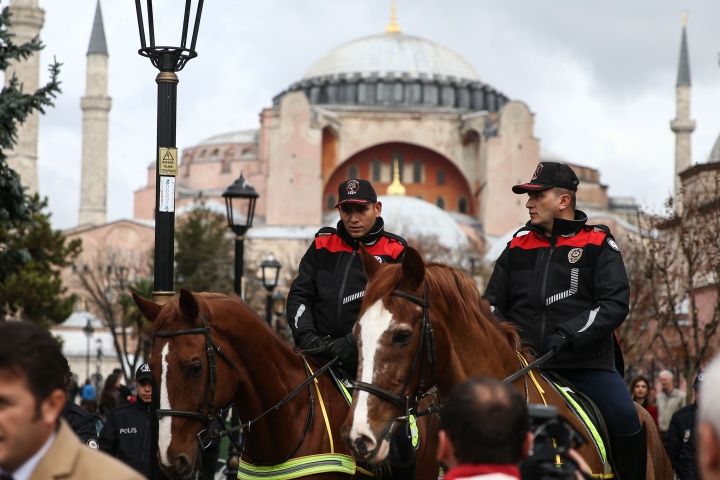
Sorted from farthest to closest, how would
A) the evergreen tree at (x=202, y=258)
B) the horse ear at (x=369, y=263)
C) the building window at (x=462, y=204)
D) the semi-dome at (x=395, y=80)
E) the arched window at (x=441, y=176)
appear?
the semi-dome at (x=395, y=80) < the arched window at (x=441, y=176) < the building window at (x=462, y=204) < the evergreen tree at (x=202, y=258) < the horse ear at (x=369, y=263)

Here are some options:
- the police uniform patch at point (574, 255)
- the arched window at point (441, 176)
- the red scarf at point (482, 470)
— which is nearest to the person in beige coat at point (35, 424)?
the red scarf at point (482, 470)

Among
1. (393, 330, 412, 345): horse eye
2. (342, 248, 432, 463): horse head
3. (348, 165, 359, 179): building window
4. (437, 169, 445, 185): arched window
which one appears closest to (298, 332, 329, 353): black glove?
(342, 248, 432, 463): horse head

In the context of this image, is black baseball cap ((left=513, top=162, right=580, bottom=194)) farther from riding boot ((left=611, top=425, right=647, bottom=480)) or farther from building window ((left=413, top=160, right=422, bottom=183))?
building window ((left=413, top=160, right=422, bottom=183))

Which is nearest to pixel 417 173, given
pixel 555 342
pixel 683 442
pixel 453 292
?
pixel 683 442

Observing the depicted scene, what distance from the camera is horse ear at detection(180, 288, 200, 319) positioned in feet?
22.9

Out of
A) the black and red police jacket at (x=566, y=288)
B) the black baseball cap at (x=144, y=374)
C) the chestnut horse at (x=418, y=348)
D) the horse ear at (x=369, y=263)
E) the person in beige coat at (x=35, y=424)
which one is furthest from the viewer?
the black baseball cap at (x=144, y=374)

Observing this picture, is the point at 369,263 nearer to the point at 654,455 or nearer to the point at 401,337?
the point at 401,337

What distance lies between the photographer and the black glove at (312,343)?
7383mm

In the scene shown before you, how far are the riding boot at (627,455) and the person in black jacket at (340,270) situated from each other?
1.49 m

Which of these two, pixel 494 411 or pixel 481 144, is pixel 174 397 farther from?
pixel 481 144

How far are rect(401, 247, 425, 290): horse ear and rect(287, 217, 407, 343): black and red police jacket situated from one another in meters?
1.36

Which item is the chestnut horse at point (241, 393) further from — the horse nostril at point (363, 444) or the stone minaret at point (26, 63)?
the stone minaret at point (26, 63)

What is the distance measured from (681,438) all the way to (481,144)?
89197mm

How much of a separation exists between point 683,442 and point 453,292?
167 inches
